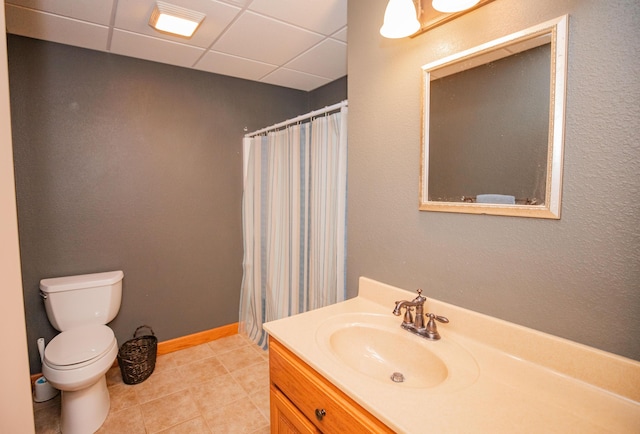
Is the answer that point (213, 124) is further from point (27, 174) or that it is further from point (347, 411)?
point (347, 411)

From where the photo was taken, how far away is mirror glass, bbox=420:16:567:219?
908 mm

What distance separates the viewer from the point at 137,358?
7.23 ft

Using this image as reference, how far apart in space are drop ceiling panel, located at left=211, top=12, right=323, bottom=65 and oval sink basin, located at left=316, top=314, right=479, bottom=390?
1708mm

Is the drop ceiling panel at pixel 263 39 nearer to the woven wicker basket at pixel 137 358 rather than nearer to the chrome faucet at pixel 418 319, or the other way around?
the chrome faucet at pixel 418 319

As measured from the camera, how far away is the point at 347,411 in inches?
34.6

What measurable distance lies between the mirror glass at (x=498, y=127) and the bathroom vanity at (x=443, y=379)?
0.42 metres

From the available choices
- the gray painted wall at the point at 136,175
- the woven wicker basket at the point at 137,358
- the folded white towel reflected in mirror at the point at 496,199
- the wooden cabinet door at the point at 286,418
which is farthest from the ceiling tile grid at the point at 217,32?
the woven wicker basket at the point at 137,358

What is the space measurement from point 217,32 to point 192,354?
2.46 m

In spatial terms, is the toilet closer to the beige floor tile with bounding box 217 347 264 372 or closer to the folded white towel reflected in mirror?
the beige floor tile with bounding box 217 347 264 372

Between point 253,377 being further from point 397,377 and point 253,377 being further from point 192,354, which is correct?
point 397,377

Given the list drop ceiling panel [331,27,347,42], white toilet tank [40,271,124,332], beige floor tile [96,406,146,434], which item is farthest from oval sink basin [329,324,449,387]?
white toilet tank [40,271,124,332]

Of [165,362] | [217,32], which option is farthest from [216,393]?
[217,32]

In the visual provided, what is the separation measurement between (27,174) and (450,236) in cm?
260

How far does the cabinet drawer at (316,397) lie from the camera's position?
0.84m
